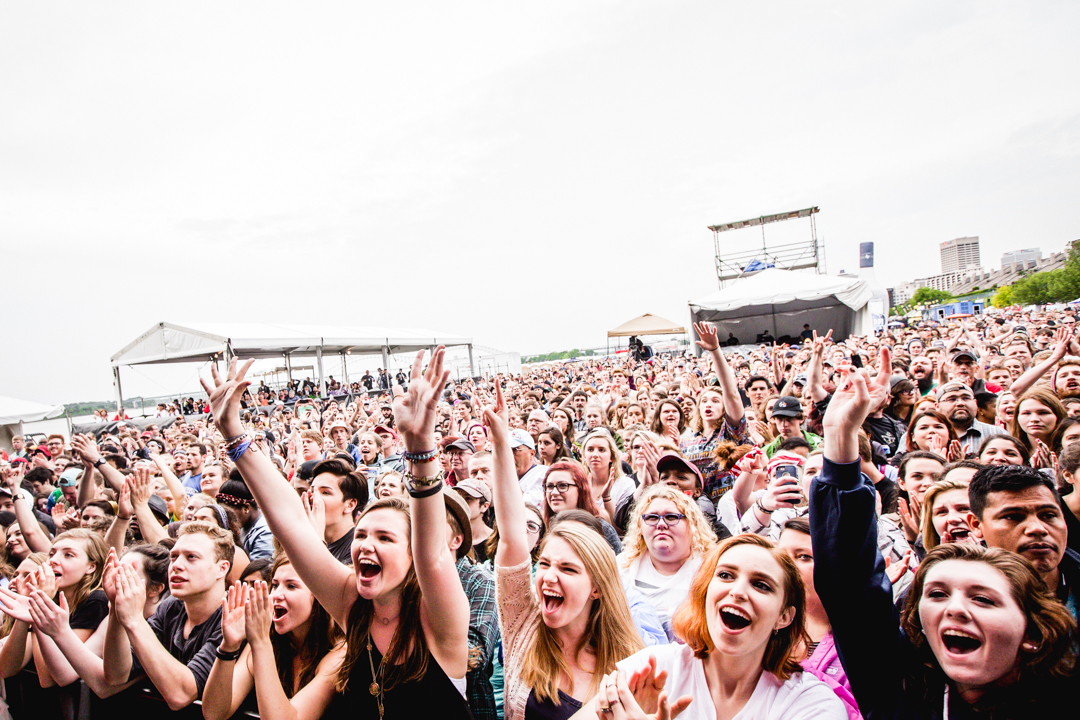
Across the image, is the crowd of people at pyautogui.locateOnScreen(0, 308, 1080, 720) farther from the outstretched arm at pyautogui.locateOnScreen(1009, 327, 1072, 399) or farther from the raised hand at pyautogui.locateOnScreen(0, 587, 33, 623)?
the outstretched arm at pyautogui.locateOnScreen(1009, 327, 1072, 399)

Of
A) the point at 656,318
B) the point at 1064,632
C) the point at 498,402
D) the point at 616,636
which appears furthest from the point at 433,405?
the point at 656,318

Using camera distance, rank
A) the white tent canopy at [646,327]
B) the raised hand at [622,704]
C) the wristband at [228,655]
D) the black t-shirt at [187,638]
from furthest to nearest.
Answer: the white tent canopy at [646,327]
the black t-shirt at [187,638]
the wristband at [228,655]
the raised hand at [622,704]

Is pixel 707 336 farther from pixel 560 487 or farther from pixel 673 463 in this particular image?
pixel 560 487

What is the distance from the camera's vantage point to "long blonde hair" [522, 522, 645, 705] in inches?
79.7

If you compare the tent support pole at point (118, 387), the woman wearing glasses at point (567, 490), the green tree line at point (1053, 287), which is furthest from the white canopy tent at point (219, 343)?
the green tree line at point (1053, 287)

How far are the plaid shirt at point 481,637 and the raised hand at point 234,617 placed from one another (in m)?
0.81

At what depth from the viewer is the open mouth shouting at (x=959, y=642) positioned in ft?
4.96

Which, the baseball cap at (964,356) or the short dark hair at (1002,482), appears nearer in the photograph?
the short dark hair at (1002,482)

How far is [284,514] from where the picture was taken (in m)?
2.03

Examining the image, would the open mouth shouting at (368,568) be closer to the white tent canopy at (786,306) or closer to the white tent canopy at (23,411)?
the white tent canopy at (786,306)

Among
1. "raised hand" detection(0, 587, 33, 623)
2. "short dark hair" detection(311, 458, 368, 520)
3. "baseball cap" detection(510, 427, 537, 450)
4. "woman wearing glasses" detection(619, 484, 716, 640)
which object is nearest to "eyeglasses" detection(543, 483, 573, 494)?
"woman wearing glasses" detection(619, 484, 716, 640)

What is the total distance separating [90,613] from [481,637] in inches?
87.0

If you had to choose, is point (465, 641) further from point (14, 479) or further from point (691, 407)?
point (14, 479)

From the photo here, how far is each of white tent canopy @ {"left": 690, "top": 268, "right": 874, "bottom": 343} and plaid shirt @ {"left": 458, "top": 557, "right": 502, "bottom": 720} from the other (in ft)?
31.1
